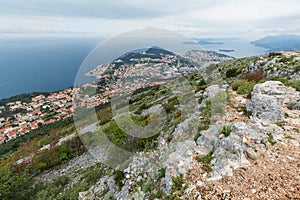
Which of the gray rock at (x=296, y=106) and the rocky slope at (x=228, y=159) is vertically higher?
the gray rock at (x=296, y=106)

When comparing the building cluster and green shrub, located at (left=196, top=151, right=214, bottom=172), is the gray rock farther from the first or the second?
the building cluster

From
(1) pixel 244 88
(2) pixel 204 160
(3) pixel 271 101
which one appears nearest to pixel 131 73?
Result: (1) pixel 244 88

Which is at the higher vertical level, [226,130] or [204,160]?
[226,130]

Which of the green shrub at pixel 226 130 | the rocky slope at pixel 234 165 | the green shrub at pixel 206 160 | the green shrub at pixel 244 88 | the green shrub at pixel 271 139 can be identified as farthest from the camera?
the green shrub at pixel 244 88

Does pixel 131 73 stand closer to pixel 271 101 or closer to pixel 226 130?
pixel 271 101

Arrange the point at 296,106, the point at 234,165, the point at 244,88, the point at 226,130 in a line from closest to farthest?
the point at 234,165, the point at 226,130, the point at 296,106, the point at 244,88

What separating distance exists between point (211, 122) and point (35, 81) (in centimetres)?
16645

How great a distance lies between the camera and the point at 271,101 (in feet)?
20.4

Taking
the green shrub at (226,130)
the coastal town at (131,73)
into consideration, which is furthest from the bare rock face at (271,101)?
the coastal town at (131,73)

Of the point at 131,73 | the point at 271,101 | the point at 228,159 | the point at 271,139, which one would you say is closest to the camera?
the point at 228,159

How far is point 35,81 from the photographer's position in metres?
139

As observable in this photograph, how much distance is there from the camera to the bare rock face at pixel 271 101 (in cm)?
538

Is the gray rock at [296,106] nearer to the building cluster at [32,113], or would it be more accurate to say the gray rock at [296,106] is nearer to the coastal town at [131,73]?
the coastal town at [131,73]

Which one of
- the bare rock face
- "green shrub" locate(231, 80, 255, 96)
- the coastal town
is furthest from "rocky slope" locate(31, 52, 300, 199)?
the coastal town
